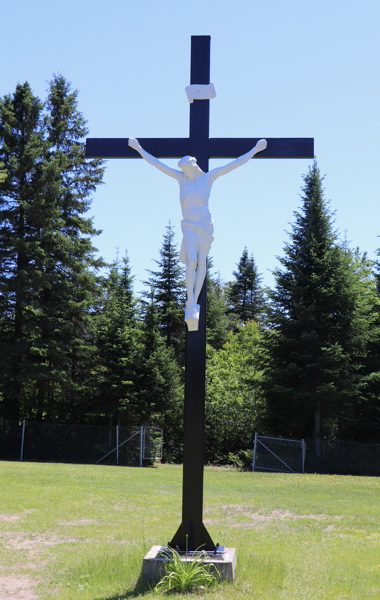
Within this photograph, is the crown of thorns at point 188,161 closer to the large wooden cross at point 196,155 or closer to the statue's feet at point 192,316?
the large wooden cross at point 196,155

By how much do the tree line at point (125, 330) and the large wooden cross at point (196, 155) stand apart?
1695cm

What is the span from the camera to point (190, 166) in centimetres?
652

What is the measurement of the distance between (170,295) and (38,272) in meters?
7.46

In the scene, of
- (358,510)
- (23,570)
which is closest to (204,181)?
(23,570)

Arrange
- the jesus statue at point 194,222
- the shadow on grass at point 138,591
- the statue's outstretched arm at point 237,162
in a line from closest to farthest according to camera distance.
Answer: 1. the shadow on grass at point 138,591
2. the jesus statue at point 194,222
3. the statue's outstretched arm at point 237,162

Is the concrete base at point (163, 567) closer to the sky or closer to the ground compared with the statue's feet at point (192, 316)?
closer to the ground

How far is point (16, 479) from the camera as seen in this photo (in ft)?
52.6

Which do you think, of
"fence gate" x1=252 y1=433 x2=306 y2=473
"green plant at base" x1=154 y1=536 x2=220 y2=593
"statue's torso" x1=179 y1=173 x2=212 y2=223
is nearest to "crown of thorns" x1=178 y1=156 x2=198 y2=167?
"statue's torso" x1=179 y1=173 x2=212 y2=223

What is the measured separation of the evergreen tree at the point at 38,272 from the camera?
2533cm

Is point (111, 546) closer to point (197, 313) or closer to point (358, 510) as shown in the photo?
point (197, 313)

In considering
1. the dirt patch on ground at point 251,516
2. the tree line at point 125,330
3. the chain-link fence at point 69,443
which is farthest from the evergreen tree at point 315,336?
the dirt patch on ground at point 251,516

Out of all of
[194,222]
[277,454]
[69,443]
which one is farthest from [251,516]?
[69,443]

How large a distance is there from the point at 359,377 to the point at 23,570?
18.8 m

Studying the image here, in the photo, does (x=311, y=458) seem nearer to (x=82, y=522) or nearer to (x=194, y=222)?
(x=82, y=522)
